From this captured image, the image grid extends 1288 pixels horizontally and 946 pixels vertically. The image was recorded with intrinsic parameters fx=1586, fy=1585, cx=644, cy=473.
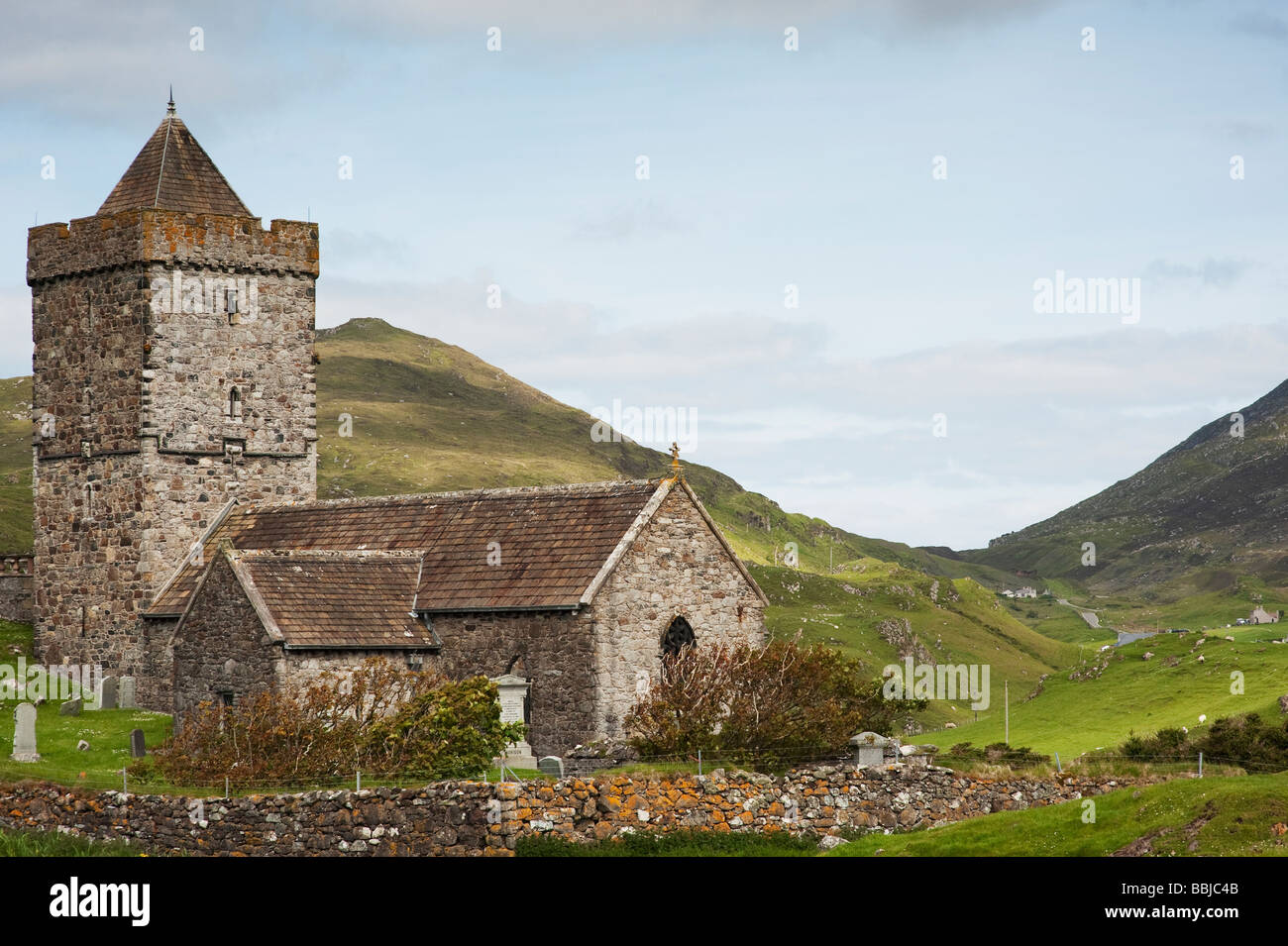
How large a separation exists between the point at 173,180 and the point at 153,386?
651cm

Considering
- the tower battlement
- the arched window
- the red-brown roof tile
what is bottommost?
the arched window

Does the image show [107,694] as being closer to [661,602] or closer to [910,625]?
[661,602]

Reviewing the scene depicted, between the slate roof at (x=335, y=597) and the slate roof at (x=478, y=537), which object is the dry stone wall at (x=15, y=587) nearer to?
the slate roof at (x=478, y=537)

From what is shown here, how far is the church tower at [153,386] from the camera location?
45125 millimetres

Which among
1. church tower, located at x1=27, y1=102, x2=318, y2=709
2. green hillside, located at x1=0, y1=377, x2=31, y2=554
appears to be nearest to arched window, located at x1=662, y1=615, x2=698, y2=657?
church tower, located at x1=27, y1=102, x2=318, y2=709

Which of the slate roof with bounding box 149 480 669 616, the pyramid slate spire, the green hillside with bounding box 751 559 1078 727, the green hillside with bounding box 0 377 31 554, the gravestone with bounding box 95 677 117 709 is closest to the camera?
the slate roof with bounding box 149 480 669 616

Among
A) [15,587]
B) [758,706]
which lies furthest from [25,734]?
[15,587]

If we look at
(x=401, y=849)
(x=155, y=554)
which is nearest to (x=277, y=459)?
(x=155, y=554)

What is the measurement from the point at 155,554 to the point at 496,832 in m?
22.1

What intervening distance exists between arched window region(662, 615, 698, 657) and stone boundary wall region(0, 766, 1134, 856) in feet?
25.6

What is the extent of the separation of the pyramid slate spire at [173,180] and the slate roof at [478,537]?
9.72 meters

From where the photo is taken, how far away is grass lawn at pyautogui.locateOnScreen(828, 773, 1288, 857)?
20812 millimetres

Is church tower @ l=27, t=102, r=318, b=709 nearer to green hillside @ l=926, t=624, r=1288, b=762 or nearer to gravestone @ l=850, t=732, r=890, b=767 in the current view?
gravestone @ l=850, t=732, r=890, b=767
